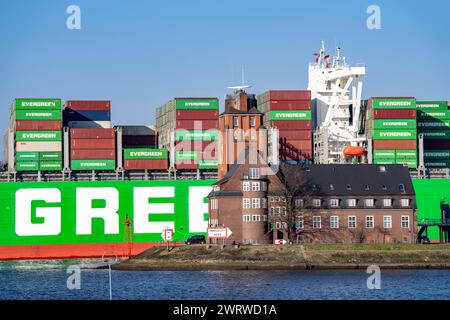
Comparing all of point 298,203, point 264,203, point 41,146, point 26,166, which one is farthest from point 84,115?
point 298,203

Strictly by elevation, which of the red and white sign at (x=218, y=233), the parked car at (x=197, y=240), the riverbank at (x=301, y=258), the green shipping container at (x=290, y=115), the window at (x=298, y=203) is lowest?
the riverbank at (x=301, y=258)

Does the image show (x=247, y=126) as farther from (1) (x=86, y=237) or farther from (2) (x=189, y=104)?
(1) (x=86, y=237)

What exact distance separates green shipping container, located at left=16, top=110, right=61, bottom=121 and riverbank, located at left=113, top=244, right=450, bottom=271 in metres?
22.2

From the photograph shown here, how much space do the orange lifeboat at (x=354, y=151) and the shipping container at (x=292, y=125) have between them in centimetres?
414

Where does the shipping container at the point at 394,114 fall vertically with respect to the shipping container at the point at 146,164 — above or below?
above

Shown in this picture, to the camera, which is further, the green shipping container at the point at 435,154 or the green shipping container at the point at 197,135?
the green shipping container at the point at 435,154

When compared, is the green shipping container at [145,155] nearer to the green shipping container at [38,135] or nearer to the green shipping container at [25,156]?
the green shipping container at [38,135]

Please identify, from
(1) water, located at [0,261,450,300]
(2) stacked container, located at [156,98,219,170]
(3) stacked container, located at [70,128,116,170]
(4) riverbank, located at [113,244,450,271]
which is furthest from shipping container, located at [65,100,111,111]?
(1) water, located at [0,261,450,300]

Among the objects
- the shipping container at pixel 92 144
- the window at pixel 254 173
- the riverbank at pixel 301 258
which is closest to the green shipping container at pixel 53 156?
the shipping container at pixel 92 144

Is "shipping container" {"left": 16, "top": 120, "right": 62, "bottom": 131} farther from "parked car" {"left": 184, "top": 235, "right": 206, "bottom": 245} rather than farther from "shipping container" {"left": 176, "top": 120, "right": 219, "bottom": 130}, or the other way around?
"parked car" {"left": 184, "top": 235, "right": 206, "bottom": 245}

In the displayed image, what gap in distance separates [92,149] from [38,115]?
5.24 m

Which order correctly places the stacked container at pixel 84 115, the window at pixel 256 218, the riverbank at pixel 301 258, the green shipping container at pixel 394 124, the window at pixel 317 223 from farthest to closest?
1. the stacked container at pixel 84 115
2. the green shipping container at pixel 394 124
3. the window at pixel 317 223
4. the window at pixel 256 218
5. the riverbank at pixel 301 258

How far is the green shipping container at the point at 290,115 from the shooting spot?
86062 mm
